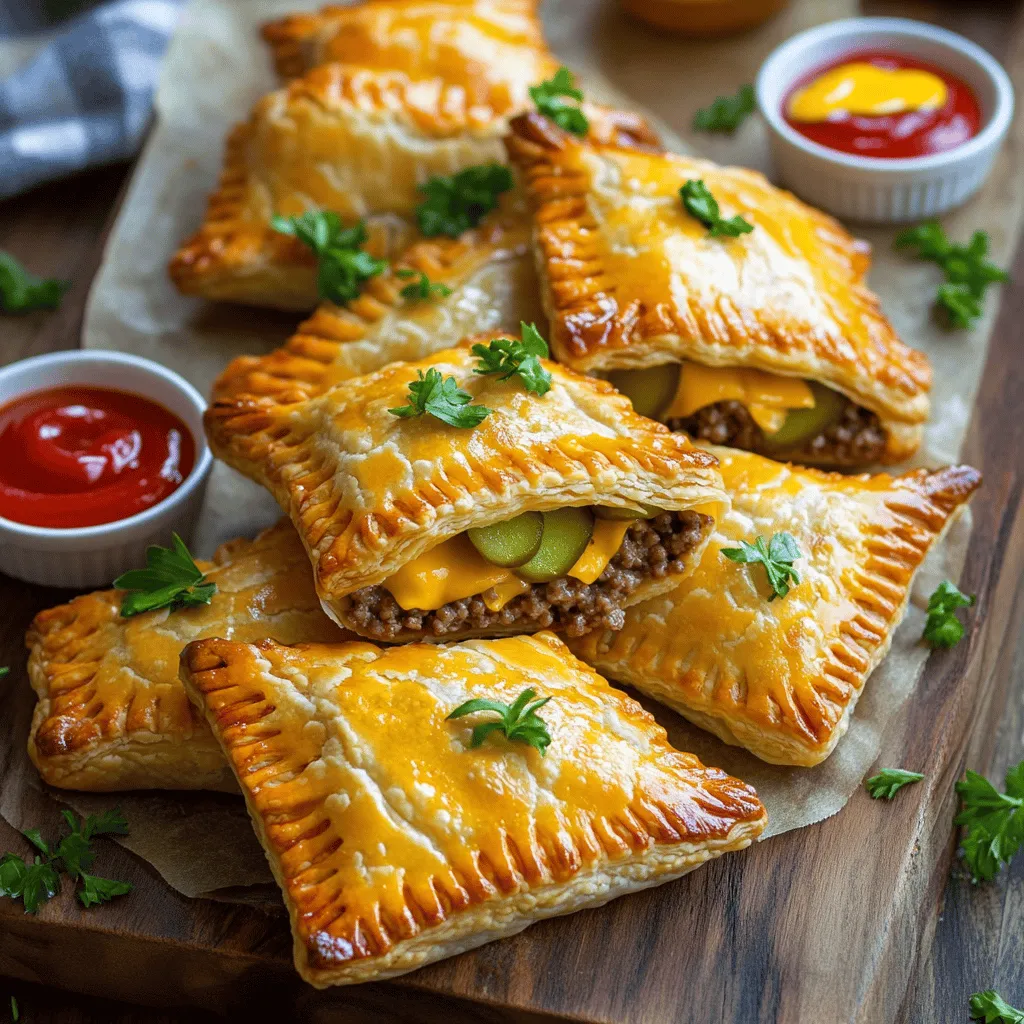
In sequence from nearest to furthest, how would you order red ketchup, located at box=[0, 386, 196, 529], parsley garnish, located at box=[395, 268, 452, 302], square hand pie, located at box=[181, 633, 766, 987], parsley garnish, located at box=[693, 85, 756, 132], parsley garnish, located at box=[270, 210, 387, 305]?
square hand pie, located at box=[181, 633, 766, 987] < red ketchup, located at box=[0, 386, 196, 529] < parsley garnish, located at box=[395, 268, 452, 302] < parsley garnish, located at box=[270, 210, 387, 305] < parsley garnish, located at box=[693, 85, 756, 132]

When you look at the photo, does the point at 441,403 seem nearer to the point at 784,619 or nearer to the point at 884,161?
the point at 784,619

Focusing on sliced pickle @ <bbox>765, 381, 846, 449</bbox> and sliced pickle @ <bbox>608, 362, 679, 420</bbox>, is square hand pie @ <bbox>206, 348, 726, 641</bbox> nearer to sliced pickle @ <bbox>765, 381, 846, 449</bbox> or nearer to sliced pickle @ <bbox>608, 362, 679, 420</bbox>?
sliced pickle @ <bbox>608, 362, 679, 420</bbox>

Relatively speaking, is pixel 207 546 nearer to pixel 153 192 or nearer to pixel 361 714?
pixel 361 714

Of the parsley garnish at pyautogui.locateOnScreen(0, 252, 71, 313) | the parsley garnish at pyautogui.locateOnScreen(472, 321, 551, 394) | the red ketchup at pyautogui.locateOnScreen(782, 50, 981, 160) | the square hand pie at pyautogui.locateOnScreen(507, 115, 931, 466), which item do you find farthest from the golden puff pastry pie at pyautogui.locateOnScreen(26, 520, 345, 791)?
the red ketchup at pyautogui.locateOnScreen(782, 50, 981, 160)

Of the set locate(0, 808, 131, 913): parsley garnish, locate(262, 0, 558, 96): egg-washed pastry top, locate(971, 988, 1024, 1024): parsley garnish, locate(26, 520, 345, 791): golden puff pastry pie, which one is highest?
locate(262, 0, 558, 96): egg-washed pastry top

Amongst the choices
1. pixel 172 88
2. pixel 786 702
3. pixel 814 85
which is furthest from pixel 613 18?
pixel 786 702

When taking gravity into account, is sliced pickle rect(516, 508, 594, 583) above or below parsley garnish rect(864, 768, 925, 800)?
above
